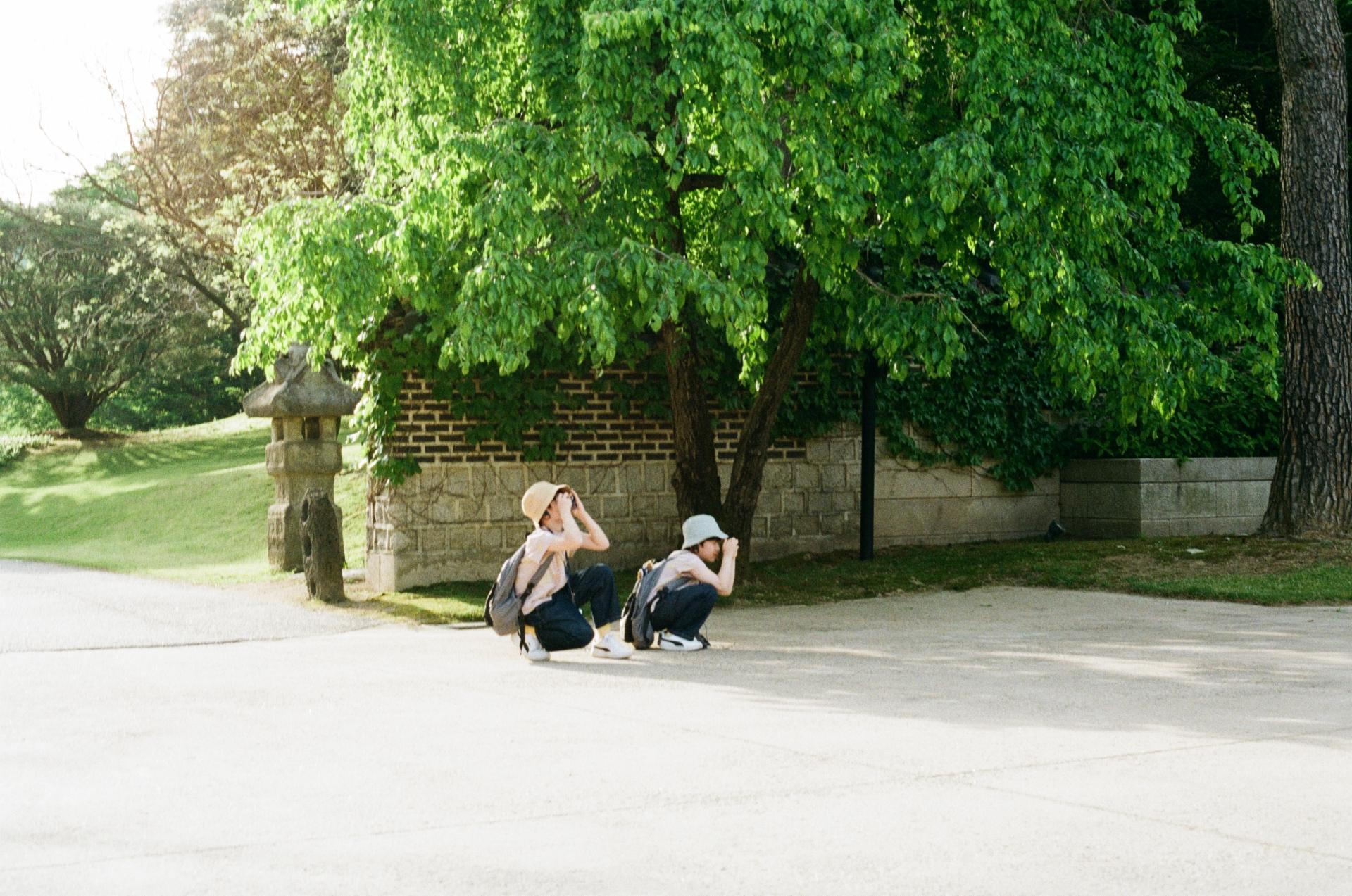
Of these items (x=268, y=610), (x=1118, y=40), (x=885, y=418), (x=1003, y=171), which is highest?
(x=1118, y=40)

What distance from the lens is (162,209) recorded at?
2917 cm

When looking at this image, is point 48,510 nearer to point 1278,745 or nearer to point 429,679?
point 429,679

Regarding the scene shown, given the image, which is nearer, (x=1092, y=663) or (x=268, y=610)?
(x=1092, y=663)

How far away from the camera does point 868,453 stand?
15906 mm

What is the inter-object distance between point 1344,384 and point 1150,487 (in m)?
2.46

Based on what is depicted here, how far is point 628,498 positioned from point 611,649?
5451 mm

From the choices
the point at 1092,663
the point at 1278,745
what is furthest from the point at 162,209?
the point at 1278,745

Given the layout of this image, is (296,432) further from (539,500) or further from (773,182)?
(773,182)

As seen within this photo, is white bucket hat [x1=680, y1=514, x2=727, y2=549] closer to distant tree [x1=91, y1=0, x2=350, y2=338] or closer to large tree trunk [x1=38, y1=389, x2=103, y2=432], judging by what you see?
distant tree [x1=91, y1=0, x2=350, y2=338]

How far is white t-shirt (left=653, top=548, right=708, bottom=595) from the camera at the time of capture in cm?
989

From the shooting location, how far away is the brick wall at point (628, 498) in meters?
14.3

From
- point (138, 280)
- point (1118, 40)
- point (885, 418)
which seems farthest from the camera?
point (138, 280)

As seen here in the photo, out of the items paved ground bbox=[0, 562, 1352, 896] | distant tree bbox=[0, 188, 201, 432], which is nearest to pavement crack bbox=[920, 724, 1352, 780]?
paved ground bbox=[0, 562, 1352, 896]

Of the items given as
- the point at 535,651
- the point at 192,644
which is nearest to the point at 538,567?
the point at 535,651
